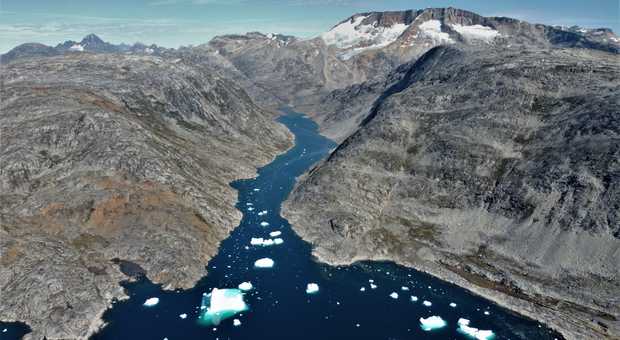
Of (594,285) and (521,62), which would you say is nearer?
(594,285)

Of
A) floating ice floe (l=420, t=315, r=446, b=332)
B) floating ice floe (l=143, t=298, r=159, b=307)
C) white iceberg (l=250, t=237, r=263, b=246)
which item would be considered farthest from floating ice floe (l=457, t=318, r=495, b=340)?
floating ice floe (l=143, t=298, r=159, b=307)

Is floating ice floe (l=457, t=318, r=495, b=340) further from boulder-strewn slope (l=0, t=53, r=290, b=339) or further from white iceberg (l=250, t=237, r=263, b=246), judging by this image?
boulder-strewn slope (l=0, t=53, r=290, b=339)

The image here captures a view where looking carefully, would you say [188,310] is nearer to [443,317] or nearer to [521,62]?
[443,317]

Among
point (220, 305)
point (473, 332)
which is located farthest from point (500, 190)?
point (220, 305)

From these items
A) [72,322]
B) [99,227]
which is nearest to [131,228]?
[99,227]

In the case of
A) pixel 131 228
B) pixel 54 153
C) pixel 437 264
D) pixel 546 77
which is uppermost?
pixel 546 77
